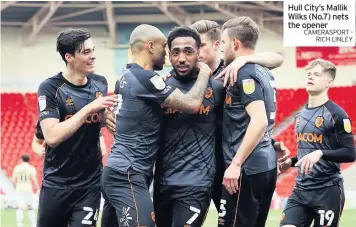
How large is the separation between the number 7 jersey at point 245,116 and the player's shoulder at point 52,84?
1484 mm

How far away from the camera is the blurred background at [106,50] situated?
22.1m

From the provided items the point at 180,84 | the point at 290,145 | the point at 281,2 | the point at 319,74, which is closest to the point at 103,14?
the point at 281,2

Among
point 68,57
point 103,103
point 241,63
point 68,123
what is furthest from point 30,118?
point 241,63

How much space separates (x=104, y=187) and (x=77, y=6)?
18.6m

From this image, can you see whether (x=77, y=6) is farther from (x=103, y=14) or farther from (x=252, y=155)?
(x=252, y=155)

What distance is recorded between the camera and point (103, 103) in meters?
5.79

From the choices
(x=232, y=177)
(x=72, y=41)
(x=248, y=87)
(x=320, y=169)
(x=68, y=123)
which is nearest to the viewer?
(x=232, y=177)

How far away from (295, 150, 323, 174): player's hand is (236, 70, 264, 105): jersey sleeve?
4.65 ft

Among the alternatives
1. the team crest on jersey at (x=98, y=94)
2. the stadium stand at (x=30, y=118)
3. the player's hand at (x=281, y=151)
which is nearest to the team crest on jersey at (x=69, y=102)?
the team crest on jersey at (x=98, y=94)

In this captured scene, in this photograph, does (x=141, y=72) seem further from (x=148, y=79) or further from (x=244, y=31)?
(x=244, y=31)

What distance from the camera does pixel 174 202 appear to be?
5.83m

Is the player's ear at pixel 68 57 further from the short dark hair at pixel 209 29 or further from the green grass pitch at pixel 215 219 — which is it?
the green grass pitch at pixel 215 219

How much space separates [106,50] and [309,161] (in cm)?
1745

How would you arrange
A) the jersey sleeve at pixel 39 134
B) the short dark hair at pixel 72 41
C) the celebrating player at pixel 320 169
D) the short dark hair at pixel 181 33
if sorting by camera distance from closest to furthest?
the short dark hair at pixel 181 33 → the short dark hair at pixel 72 41 → the jersey sleeve at pixel 39 134 → the celebrating player at pixel 320 169
